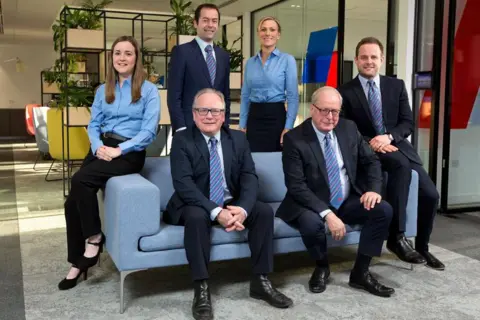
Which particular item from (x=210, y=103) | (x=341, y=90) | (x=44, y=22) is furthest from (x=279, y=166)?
(x=44, y=22)

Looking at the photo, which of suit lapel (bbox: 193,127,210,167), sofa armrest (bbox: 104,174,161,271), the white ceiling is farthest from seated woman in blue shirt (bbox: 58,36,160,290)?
the white ceiling

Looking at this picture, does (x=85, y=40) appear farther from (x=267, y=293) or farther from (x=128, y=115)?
(x=267, y=293)

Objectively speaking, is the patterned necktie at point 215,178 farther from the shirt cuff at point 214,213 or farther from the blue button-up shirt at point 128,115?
the blue button-up shirt at point 128,115

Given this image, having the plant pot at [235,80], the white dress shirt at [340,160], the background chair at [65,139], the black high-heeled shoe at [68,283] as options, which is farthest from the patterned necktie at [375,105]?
the background chair at [65,139]

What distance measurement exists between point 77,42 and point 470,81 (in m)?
3.93

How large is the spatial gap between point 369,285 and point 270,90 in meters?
1.43

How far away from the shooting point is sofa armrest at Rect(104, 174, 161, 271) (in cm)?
268

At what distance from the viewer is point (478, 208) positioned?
5.41 metres

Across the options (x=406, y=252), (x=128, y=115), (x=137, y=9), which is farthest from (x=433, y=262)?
(x=137, y=9)

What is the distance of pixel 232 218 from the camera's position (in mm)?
2721

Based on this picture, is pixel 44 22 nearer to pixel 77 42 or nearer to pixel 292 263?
pixel 77 42

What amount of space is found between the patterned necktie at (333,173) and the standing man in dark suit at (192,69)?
676 millimetres

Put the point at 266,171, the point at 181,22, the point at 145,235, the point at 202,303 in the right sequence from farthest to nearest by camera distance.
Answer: the point at 181,22 → the point at 266,171 → the point at 145,235 → the point at 202,303

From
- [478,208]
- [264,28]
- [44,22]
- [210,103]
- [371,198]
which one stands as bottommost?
[478,208]
